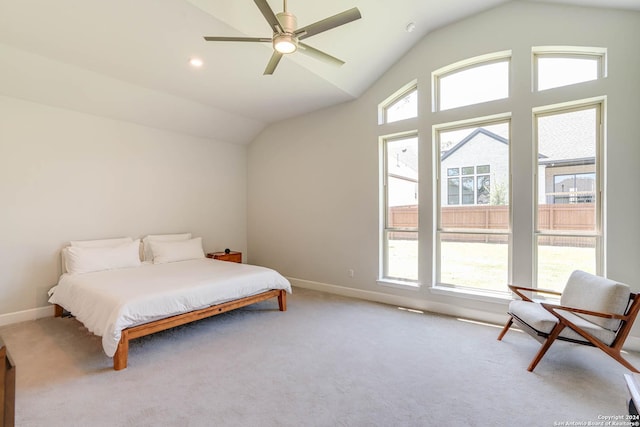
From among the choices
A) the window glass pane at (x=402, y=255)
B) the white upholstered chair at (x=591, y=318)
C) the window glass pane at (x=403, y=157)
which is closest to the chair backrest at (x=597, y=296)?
the white upholstered chair at (x=591, y=318)

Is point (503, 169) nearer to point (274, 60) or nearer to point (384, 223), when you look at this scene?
point (384, 223)

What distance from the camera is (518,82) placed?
361 cm

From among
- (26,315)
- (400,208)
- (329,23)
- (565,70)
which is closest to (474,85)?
(565,70)

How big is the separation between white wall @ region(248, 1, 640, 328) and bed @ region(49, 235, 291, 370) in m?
1.43

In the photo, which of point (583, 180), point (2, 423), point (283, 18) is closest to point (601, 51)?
point (583, 180)

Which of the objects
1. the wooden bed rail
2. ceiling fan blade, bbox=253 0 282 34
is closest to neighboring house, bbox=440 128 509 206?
ceiling fan blade, bbox=253 0 282 34

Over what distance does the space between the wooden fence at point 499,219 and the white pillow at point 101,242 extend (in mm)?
4080

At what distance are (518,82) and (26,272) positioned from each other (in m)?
6.52

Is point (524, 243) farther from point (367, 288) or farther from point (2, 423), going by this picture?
point (2, 423)

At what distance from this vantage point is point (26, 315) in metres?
3.94

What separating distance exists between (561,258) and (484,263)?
799mm

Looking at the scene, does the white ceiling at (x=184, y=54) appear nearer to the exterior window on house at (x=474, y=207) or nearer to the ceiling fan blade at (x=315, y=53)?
the ceiling fan blade at (x=315, y=53)

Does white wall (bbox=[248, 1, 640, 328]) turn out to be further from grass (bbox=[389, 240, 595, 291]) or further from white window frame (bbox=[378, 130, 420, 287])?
grass (bbox=[389, 240, 595, 291])

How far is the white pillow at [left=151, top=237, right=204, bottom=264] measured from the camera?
4820 millimetres
